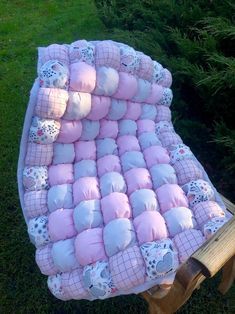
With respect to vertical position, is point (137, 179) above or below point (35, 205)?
above

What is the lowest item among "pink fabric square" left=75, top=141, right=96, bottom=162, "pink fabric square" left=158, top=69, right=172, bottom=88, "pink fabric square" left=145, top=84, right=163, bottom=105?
"pink fabric square" left=75, top=141, right=96, bottom=162

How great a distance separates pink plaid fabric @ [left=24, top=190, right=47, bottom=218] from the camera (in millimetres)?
2168

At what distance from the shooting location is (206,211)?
2.06 m

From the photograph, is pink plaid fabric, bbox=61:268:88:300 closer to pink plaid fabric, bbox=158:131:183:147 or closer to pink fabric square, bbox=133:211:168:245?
pink fabric square, bbox=133:211:168:245

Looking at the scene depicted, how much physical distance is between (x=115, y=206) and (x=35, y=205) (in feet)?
1.43

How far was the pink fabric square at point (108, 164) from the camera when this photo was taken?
2.37 metres

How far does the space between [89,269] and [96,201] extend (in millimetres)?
395

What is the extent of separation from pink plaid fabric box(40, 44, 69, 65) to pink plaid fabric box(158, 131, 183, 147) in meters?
0.75

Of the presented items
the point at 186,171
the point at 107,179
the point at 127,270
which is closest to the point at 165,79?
the point at 186,171

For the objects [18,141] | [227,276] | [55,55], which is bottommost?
[18,141]

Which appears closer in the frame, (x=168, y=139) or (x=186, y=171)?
(x=186, y=171)

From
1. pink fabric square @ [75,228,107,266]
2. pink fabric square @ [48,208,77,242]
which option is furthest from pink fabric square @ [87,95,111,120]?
pink fabric square @ [75,228,107,266]

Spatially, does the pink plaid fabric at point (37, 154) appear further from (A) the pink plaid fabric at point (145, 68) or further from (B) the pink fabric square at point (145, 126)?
(A) the pink plaid fabric at point (145, 68)

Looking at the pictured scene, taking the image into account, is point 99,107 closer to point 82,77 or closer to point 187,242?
point 82,77
